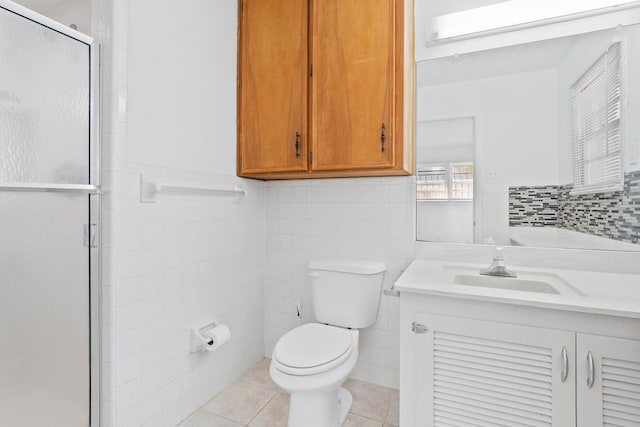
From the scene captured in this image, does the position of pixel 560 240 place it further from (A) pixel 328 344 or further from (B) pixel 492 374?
(A) pixel 328 344

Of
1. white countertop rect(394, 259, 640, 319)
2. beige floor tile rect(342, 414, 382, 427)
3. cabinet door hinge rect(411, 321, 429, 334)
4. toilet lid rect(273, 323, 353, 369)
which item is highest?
white countertop rect(394, 259, 640, 319)

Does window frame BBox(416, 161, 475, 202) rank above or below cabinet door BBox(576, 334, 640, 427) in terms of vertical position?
above

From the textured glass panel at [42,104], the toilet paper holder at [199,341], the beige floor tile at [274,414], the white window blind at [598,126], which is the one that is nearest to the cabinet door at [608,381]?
the white window blind at [598,126]

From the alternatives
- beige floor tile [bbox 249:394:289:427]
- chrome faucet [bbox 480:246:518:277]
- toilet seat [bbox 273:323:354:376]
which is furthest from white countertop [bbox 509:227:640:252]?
beige floor tile [bbox 249:394:289:427]

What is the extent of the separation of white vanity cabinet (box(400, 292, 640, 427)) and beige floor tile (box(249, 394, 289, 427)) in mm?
669

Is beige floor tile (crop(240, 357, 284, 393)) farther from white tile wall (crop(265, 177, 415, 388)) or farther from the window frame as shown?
the window frame

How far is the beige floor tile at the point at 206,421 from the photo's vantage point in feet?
5.27

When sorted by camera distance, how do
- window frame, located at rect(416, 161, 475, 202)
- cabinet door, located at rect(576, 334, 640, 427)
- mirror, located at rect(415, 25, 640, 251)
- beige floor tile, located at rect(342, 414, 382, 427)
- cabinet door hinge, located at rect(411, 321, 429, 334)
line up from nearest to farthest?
cabinet door, located at rect(576, 334, 640, 427) < cabinet door hinge, located at rect(411, 321, 429, 334) < mirror, located at rect(415, 25, 640, 251) < beige floor tile, located at rect(342, 414, 382, 427) < window frame, located at rect(416, 161, 475, 202)

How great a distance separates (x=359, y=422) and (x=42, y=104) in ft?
6.37

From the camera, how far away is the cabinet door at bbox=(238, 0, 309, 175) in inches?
71.5

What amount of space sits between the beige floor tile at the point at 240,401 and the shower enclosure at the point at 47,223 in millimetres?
604

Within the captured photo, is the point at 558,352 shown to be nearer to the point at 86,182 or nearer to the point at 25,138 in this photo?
the point at 86,182

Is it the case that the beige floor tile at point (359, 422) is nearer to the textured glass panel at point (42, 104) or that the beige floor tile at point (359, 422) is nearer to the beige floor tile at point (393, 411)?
the beige floor tile at point (393, 411)

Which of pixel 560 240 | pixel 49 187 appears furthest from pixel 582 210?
pixel 49 187
